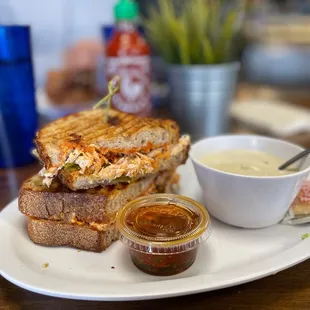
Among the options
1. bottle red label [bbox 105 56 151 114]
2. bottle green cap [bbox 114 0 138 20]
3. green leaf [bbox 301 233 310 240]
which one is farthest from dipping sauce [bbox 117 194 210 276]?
bottle green cap [bbox 114 0 138 20]

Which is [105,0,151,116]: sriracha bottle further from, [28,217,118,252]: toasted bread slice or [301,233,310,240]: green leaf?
[301,233,310,240]: green leaf

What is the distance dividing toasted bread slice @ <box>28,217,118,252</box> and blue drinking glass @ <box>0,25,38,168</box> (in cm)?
76

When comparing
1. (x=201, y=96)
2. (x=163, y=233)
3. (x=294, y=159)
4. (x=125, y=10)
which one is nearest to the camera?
(x=163, y=233)

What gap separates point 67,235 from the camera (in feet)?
4.07

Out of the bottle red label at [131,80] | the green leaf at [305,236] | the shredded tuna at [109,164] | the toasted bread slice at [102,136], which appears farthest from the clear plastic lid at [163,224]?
the bottle red label at [131,80]

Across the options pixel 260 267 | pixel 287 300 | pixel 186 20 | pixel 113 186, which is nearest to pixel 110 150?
pixel 113 186

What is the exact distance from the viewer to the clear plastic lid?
1058 mm

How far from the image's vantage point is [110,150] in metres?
1.28

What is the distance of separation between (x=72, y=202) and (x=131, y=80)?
1150 millimetres

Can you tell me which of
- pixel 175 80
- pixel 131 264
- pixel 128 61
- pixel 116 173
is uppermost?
pixel 128 61

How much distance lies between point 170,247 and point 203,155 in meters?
0.59

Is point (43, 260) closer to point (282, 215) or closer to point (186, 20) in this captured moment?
point (282, 215)

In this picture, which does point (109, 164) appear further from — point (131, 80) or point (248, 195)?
point (131, 80)

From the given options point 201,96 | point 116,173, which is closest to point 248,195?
point 116,173
